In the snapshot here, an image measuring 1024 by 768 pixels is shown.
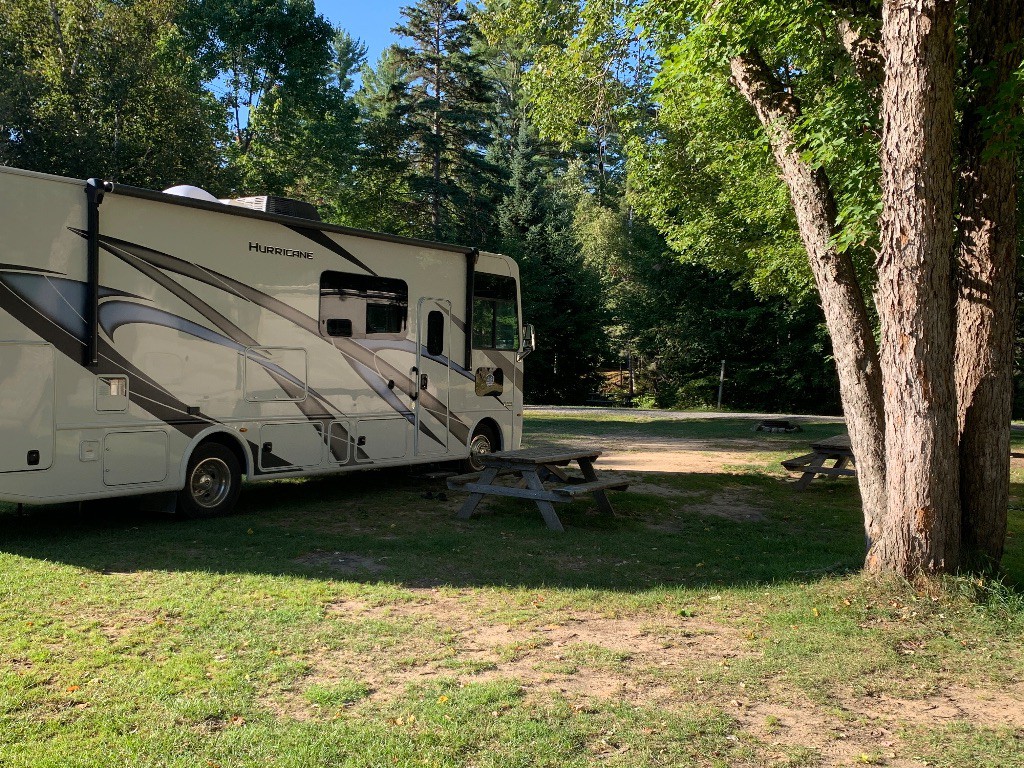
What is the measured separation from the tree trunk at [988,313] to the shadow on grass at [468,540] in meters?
0.79

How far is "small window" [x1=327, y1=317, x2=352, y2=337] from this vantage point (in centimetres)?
1039

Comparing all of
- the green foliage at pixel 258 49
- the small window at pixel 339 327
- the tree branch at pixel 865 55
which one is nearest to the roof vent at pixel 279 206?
the small window at pixel 339 327

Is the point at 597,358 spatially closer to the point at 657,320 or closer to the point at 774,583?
the point at 657,320

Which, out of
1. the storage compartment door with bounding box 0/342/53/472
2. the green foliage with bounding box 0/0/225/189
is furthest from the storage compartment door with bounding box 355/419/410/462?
the green foliage with bounding box 0/0/225/189

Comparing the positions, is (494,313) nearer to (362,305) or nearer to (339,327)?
(362,305)

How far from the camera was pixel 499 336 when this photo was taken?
1290 cm

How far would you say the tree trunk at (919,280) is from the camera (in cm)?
609

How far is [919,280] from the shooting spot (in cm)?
612

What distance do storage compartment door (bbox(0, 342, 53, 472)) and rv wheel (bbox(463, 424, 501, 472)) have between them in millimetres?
5910

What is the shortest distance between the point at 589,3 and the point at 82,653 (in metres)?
10.2

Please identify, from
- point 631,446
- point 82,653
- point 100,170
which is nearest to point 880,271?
point 82,653

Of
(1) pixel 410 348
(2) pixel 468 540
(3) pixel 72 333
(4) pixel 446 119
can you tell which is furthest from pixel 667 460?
(4) pixel 446 119

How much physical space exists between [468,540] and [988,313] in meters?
4.72

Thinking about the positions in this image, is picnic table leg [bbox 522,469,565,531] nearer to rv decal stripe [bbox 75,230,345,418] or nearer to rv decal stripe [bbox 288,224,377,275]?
rv decal stripe [bbox 75,230,345,418]
